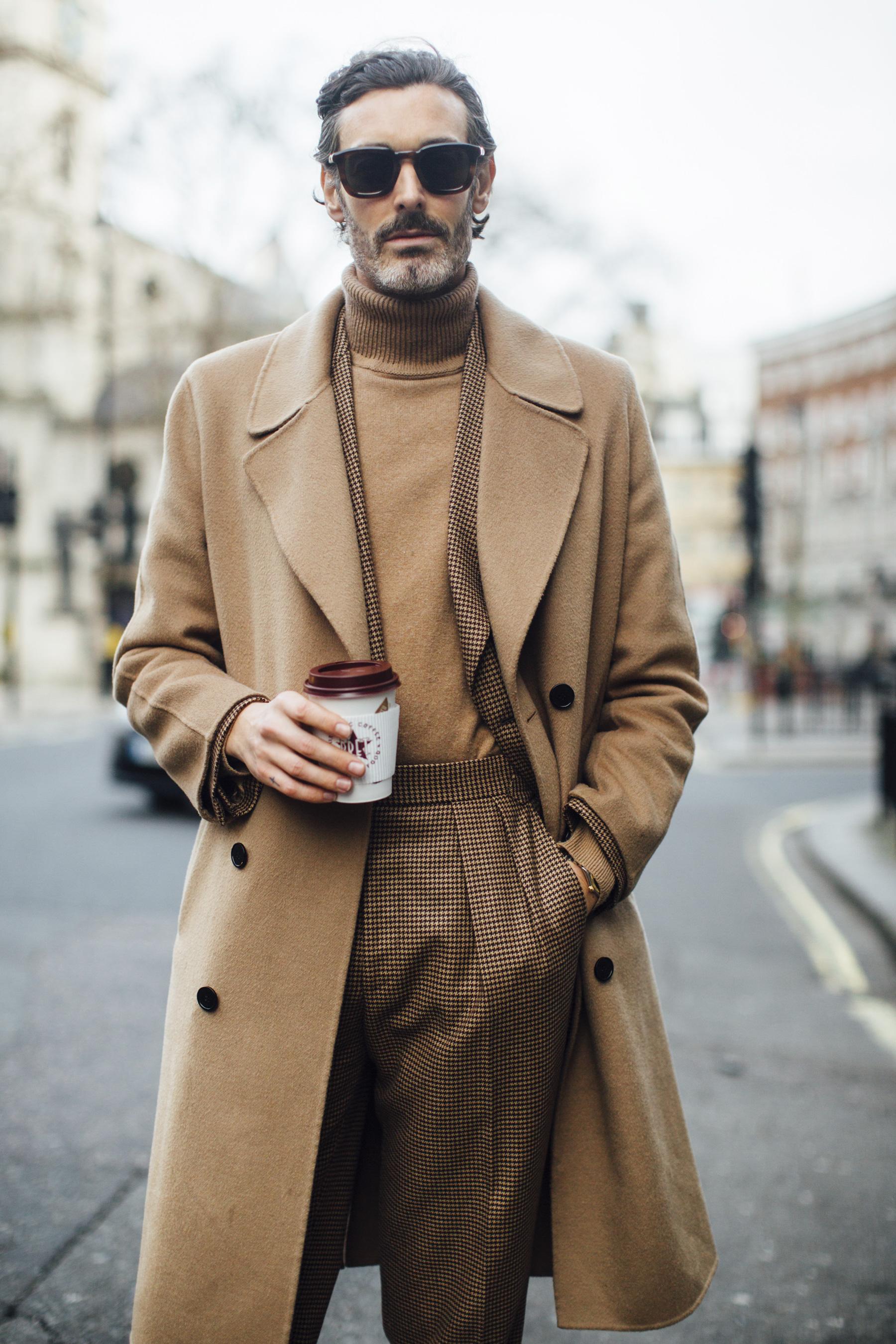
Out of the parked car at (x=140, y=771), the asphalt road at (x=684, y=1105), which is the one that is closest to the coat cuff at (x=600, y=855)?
the asphalt road at (x=684, y=1105)

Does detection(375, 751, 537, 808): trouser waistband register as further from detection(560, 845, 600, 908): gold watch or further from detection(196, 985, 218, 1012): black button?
detection(196, 985, 218, 1012): black button

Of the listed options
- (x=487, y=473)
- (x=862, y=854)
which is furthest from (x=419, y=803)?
(x=862, y=854)

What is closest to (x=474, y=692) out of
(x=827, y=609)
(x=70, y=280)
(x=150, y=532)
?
(x=150, y=532)

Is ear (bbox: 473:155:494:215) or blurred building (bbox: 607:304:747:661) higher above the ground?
blurred building (bbox: 607:304:747:661)

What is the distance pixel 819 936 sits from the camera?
21.3 ft

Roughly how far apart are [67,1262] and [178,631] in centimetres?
186

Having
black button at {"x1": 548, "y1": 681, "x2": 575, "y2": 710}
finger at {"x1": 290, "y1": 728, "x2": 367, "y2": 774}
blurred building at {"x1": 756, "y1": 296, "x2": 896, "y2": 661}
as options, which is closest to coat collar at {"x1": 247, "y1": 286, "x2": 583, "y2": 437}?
black button at {"x1": 548, "y1": 681, "x2": 575, "y2": 710}

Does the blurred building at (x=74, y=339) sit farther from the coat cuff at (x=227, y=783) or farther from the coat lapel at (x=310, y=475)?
the coat cuff at (x=227, y=783)

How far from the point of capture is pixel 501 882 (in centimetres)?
173

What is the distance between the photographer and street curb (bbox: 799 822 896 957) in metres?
6.26

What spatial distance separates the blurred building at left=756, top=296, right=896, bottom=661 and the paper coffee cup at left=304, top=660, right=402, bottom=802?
152 feet

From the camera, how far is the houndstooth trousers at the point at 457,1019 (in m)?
1.72

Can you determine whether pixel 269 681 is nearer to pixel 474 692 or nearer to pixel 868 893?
pixel 474 692

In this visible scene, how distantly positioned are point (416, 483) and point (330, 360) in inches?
10.7
